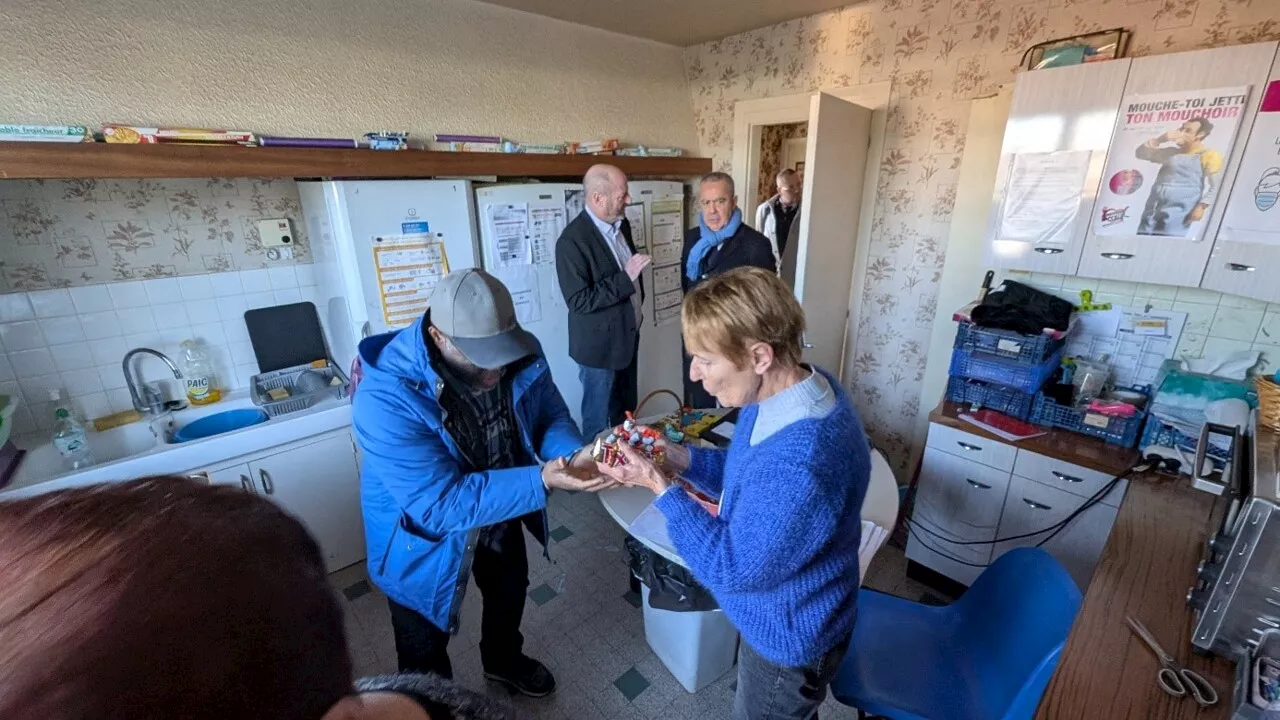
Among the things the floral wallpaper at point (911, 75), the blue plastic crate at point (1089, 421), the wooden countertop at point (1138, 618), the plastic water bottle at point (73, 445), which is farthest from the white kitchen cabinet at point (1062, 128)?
the plastic water bottle at point (73, 445)

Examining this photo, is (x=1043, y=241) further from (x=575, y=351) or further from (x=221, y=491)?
(x=221, y=491)

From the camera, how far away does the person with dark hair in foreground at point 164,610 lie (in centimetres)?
27

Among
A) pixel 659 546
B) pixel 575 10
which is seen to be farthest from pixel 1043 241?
pixel 575 10

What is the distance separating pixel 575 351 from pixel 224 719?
93.1 inches

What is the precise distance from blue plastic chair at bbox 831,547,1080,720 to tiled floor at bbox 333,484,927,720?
0.52 metres

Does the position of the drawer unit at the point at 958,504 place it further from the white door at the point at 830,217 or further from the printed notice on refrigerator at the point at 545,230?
the printed notice on refrigerator at the point at 545,230

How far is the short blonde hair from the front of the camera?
0.97 meters

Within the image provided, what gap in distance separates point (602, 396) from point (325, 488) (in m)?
1.26

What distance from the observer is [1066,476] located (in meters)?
1.83

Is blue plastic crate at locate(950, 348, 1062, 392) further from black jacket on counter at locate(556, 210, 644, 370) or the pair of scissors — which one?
black jacket on counter at locate(556, 210, 644, 370)

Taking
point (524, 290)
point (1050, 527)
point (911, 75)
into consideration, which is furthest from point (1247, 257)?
point (524, 290)

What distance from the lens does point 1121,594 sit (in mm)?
1151

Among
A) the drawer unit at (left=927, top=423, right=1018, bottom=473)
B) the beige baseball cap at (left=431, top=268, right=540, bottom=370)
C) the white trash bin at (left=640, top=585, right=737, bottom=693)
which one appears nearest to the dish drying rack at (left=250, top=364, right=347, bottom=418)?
the beige baseball cap at (left=431, top=268, right=540, bottom=370)

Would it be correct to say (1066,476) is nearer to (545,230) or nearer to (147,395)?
(545,230)
